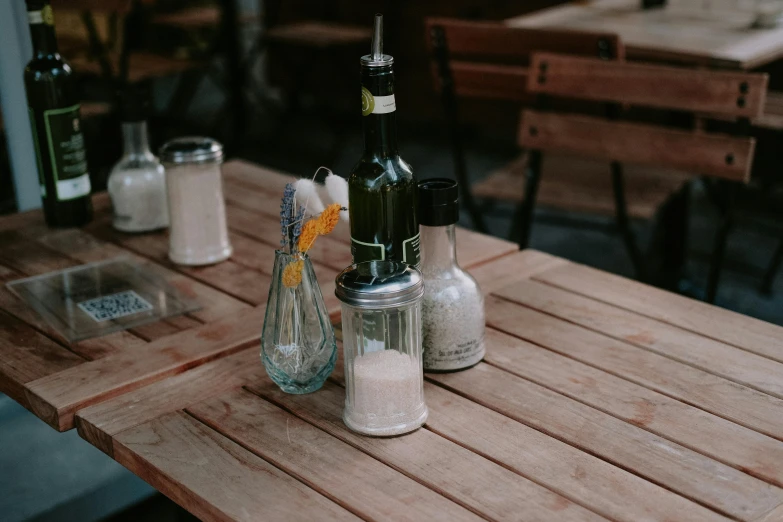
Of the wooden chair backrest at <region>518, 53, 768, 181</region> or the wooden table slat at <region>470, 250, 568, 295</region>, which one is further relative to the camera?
the wooden chair backrest at <region>518, 53, 768, 181</region>

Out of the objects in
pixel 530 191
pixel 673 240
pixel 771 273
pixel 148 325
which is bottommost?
pixel 771 273

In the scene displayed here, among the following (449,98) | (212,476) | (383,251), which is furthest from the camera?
(449,98)

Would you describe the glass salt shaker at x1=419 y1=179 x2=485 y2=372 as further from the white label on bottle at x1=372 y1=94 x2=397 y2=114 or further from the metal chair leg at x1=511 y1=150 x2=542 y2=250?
the metal chair leg at x1=511 y1=150 x2=542 y2=250

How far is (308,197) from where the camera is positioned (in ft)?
3.53

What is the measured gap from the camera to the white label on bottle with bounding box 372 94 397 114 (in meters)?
1.05

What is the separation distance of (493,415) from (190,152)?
0.70 metres

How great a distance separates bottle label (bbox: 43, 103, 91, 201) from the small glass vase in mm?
698

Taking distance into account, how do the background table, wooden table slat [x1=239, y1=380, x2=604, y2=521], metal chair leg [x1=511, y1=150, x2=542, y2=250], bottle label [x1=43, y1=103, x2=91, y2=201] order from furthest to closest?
the background table, metal chair leg [x1=511, y1=150, x2=542, y2=250], bottle label [x1=43, y1=103, x2=91, y2=201], wooden table slat [x1=239, y1=380, x2=604, y2=521]

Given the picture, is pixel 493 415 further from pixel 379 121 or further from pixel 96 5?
pixel 96 5

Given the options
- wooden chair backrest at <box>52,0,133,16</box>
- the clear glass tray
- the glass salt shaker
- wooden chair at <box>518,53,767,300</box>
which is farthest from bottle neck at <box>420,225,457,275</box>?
wooden chair backrest at <box>52,0,133,16</box>

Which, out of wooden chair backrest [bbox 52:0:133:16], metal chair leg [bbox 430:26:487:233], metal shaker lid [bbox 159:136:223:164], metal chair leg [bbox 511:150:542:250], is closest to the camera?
metal shaker lid [bbox 159:136:223:164]

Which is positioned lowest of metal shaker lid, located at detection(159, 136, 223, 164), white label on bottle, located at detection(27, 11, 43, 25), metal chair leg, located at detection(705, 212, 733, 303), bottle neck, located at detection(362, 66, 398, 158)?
metal chair leg, located at detection(705, 212, 733, 303)

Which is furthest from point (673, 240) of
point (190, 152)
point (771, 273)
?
point (190, 152)

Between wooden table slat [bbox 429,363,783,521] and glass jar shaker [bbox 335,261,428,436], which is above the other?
glass jar shaker [bbox 335,261,428,436]
